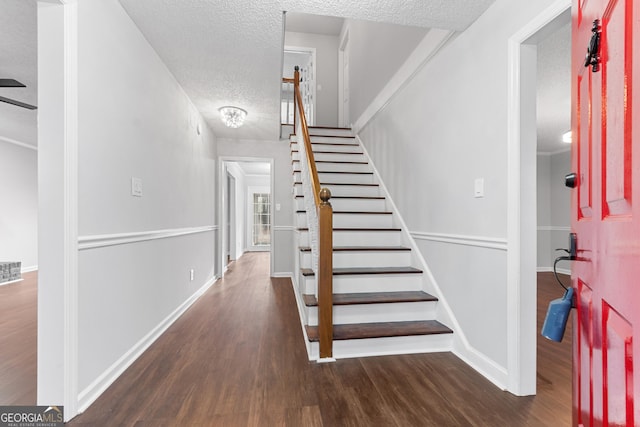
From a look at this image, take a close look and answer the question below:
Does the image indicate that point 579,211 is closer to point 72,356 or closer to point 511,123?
Result: point 511,123

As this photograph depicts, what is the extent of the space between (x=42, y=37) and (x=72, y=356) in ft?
4.91

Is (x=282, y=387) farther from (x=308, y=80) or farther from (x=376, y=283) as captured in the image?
(x=308, y=80)

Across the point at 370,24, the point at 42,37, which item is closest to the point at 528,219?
the point at 42,37

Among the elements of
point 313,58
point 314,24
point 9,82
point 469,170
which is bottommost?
point 469,170

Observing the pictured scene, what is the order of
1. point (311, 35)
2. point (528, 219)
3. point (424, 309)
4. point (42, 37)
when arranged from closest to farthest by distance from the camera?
point (42, 37) → point (528, 219) → point (424, 309) → point (311, 35)

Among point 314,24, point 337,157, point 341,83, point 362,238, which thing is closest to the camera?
point 362,238

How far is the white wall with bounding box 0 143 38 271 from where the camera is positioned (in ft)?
16.1

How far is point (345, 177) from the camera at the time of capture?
3949 millimetres

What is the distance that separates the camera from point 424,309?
7.89 feet

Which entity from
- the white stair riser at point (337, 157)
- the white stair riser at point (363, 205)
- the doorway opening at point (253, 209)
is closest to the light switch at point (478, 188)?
A: the white stair riser at point (363, 205)

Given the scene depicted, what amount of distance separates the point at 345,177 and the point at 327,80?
3406 millimetres

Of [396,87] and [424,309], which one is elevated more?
[396,87]

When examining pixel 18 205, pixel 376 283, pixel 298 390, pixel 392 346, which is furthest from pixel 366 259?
pixel 18 205

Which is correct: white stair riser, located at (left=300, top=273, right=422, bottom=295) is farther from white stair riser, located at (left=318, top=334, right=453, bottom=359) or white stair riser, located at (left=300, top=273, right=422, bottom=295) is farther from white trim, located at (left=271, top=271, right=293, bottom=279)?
white trim, located at (left=271, top=271, right=293, bottom=279)
